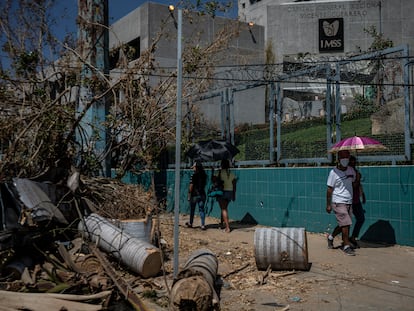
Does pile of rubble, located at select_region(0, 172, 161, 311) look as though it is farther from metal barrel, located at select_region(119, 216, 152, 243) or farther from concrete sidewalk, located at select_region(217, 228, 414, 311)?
concrete sidewalk, located at select_region(217, 228, 414, 311)

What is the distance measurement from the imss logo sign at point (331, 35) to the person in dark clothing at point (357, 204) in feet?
73.3

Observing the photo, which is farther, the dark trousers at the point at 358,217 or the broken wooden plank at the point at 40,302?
the dark trousers at the point at 358,217

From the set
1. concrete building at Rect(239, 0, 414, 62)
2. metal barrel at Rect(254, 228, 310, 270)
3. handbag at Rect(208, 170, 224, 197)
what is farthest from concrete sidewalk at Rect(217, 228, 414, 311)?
concrete building at Rect(239, 0, 414, 62)

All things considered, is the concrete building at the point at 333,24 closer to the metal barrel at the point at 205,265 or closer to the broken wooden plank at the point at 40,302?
the metal barrel at the point at 205,265

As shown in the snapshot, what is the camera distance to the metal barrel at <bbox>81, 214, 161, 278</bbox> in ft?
21.2

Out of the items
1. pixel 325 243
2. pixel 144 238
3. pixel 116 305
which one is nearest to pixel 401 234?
pixel 325 243

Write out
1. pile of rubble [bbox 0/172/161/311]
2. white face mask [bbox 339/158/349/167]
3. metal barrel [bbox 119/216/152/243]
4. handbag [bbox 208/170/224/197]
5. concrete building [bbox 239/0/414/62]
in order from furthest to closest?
concrete building [bbox 239/0/414/62], handbag [bbox 208/170/224/197], white face mask [bbox 339/158/349/167], metal barrel [bbox 119/216/152/243], pile of rubble [bbox 0/172/161/311]

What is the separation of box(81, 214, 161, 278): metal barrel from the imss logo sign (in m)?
25.1

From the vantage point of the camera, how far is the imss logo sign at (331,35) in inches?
1145

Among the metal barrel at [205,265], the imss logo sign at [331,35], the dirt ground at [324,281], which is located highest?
the imss logo sign at [331,35]

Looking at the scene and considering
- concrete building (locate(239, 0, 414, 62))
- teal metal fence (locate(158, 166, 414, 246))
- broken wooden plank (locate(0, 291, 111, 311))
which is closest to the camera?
broken wooden plank (locate(0, 291, 111, 311))

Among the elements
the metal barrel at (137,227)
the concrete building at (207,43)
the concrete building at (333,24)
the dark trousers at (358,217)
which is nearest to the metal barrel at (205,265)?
the metal barrel at (137,227)

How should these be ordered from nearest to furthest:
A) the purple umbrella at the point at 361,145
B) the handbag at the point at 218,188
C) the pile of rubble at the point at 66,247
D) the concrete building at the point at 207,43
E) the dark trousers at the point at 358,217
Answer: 1. the pile of rubble at the point at 66,247
2. the purple umbrella at the point at 361,145
3. the dark trousers at the point at 358,217
4. the handbag at the point at 218,188
5. the concrete building at the point at 207,43

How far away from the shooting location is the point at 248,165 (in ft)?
39.7
